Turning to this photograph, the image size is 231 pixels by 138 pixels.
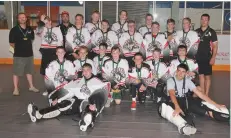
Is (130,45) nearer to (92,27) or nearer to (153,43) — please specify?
(153,43)

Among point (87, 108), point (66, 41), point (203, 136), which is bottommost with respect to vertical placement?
point (203, 136)

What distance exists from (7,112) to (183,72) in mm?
2309

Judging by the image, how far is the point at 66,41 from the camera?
5141 mm

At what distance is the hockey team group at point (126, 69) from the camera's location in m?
3.79

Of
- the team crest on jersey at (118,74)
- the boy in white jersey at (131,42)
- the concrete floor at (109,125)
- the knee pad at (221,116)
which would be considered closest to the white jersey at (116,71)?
the team crest on jersey at (118,74)

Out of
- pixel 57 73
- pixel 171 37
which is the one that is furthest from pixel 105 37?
pixel 57 73

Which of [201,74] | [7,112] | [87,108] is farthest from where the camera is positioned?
[201,74]

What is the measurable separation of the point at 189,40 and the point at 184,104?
1.33 meters

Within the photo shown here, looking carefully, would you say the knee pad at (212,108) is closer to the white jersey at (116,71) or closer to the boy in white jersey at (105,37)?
the white jersey at (116,71)

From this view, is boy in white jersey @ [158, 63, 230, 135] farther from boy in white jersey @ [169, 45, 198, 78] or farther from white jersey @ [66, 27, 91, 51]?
white jersey @ [66, 27, 91, 51]

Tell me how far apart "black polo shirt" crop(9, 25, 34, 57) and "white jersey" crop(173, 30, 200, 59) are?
2351mm

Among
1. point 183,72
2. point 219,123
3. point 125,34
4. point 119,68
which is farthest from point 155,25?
point 219,123

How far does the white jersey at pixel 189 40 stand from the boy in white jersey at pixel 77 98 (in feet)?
4.78

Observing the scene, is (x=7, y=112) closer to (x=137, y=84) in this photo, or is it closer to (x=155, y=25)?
(x=137, y=84)
